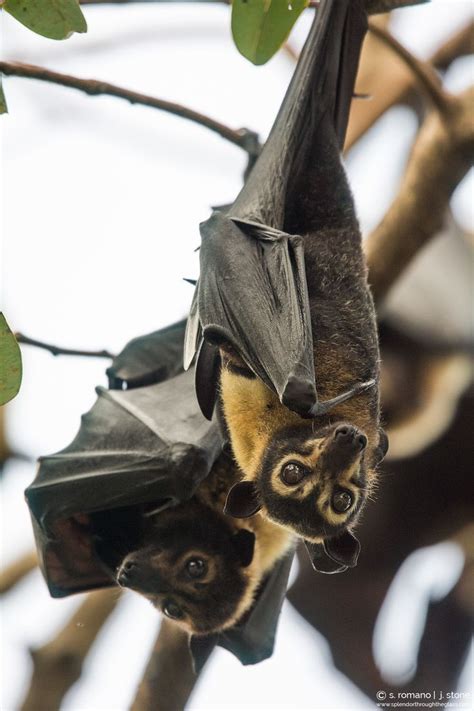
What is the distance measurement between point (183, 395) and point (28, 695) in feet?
6.58

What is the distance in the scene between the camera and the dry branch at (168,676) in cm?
469

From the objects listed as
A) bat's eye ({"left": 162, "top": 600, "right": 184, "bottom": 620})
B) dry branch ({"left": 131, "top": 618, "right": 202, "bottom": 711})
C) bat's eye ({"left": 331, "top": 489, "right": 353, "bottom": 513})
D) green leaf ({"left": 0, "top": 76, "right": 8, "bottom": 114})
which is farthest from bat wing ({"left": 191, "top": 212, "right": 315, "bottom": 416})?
dry branch ({"left": 131, "top": 618, "right": 202, "bottom": 711})

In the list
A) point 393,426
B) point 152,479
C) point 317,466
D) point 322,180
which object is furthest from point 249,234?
point 393,426

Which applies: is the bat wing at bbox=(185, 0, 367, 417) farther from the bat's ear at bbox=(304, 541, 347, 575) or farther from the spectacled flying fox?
the spectacled flying fox

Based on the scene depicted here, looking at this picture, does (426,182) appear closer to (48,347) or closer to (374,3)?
(374,3)

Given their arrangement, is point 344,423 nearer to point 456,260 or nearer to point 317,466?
point 317,466

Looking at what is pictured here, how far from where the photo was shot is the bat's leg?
3.21 metres

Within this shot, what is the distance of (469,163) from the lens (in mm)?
5305

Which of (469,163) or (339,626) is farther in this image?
(339,626)

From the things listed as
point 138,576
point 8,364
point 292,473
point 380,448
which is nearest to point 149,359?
point 138,576

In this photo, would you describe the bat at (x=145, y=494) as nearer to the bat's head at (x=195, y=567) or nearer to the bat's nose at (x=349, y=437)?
the bat's head at (x=195, y=567)

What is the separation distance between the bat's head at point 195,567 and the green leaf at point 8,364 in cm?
224

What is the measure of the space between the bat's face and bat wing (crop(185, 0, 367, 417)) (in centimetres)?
20

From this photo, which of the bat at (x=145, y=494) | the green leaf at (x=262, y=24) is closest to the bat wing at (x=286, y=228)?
the green leaf at (x=262, y=24)
